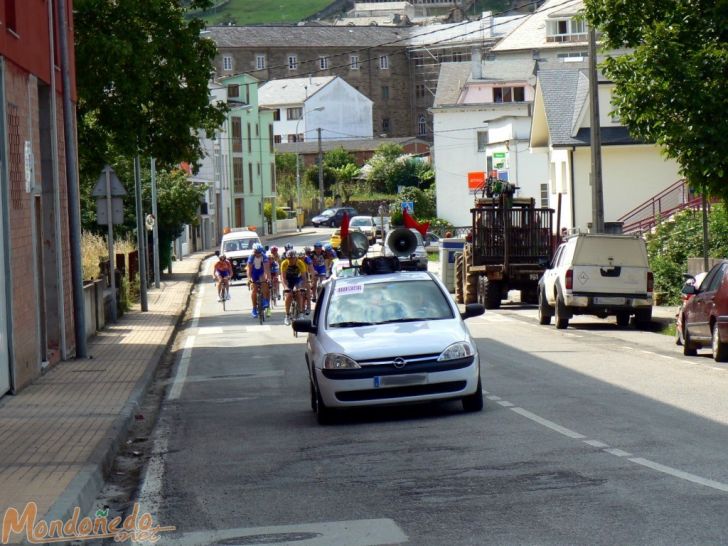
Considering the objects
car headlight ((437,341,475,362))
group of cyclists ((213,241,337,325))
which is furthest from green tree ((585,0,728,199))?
group of cyclists ((213,241,337,325))

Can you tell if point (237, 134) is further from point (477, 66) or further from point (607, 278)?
point (607, 278)

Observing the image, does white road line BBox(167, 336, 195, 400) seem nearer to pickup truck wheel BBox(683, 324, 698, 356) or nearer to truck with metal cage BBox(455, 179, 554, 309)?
pickup truck wheel BBox(683, 324, 698, 356)

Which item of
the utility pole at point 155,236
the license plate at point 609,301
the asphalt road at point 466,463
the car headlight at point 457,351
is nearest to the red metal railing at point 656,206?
the utility pole at point 155,236

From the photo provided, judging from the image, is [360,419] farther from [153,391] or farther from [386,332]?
[153,391]

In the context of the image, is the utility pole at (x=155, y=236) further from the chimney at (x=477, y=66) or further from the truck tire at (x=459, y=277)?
the chimney at (x=477, y=66)

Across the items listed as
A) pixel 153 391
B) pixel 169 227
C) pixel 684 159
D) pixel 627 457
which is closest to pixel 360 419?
pixel 627 457

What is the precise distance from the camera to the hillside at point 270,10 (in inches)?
6949

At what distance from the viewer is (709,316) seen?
66.5 feet

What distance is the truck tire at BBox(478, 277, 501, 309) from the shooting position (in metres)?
35.6

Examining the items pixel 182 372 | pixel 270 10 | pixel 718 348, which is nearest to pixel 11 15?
pixel 182 372

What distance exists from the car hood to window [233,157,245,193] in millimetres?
89747

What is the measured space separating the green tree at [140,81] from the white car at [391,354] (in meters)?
19.5

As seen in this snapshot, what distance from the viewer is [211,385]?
19328 mm

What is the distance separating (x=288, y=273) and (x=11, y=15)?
42.3 ft
